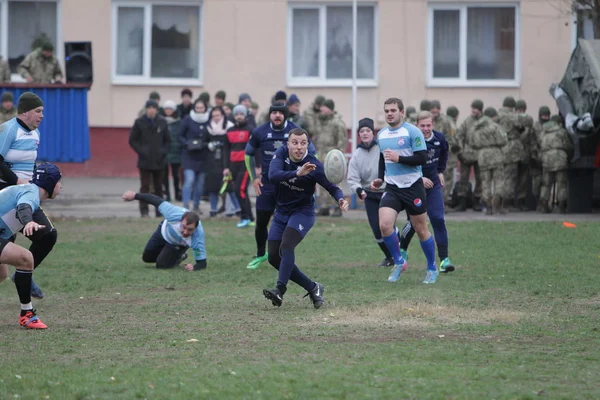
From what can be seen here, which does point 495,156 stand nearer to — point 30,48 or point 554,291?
point 554,291

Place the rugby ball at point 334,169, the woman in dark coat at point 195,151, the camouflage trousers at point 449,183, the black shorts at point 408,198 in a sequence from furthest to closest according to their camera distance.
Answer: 1. the camouflage trousers at point 449,183
2. the woman in dark coat at point 195,151
3. the black shorts at point 408,198
4. the rugby ball at point 334,169

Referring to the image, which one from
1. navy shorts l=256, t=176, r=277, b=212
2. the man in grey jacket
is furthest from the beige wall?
navy shorts l=256, t=176, r=277, b=212

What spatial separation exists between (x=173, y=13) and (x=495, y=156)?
422 inches

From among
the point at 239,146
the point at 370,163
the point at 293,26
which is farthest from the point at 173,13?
the point at 370,163

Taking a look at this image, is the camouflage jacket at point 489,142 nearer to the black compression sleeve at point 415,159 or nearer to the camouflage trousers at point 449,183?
the camouflage trousers at point 449,183

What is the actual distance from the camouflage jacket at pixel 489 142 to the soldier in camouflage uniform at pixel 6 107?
29.0 ft

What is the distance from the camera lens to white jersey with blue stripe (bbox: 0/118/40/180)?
11.7 meters

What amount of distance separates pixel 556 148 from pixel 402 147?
9.88 m

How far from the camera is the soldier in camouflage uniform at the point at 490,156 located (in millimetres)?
21594

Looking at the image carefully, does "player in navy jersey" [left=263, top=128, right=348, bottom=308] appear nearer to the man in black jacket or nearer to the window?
the man in black jacket

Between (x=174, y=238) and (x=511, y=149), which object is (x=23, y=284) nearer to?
(x=174, y=238)

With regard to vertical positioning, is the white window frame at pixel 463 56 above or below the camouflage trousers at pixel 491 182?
above

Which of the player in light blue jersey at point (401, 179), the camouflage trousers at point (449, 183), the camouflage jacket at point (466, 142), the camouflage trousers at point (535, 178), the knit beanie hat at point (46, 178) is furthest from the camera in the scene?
the camouflage trousers at point (535, 178)

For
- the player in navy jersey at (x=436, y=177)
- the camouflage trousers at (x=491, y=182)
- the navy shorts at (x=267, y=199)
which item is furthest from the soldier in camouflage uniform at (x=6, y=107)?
the player in navy jersey at (x=436, y=177)
